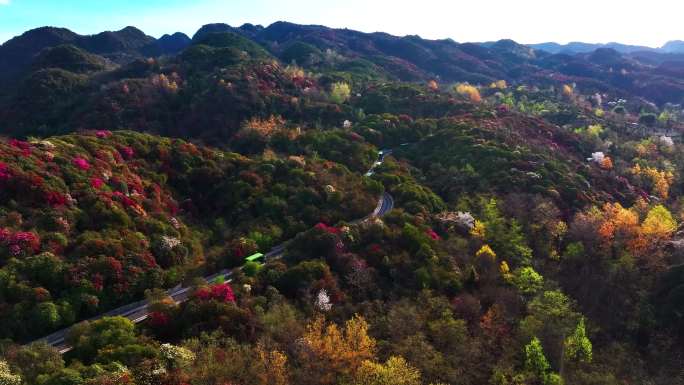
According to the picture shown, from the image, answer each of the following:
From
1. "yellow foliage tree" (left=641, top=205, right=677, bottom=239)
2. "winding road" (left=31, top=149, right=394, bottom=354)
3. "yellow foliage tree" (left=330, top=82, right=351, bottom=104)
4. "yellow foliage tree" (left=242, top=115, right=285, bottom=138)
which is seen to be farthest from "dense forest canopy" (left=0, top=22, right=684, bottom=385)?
"yellow foliage tree" (left=330, top=82, right=351, bottom=104)

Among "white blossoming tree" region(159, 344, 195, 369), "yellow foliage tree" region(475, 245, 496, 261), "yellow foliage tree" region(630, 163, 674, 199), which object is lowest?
"yellow foliage tree" region(630, 163, 674, 199)

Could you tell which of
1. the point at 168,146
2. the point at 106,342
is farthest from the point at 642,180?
the point at 106,342

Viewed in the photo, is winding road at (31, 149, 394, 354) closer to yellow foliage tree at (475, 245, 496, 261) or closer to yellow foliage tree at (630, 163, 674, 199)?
yellow foliage tree at (475, 245, 496, 261)

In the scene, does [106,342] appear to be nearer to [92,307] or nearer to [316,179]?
[92,307]

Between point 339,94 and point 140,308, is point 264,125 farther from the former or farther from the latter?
point 140,308

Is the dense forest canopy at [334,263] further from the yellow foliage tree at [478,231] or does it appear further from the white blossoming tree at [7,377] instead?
the yellow foliage tree at [478,231]

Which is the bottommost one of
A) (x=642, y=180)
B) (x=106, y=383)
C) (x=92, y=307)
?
(x=642, y=180)

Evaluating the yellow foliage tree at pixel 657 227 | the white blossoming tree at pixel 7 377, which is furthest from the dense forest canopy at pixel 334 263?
the yellow foliage tree at pixel 657 227
